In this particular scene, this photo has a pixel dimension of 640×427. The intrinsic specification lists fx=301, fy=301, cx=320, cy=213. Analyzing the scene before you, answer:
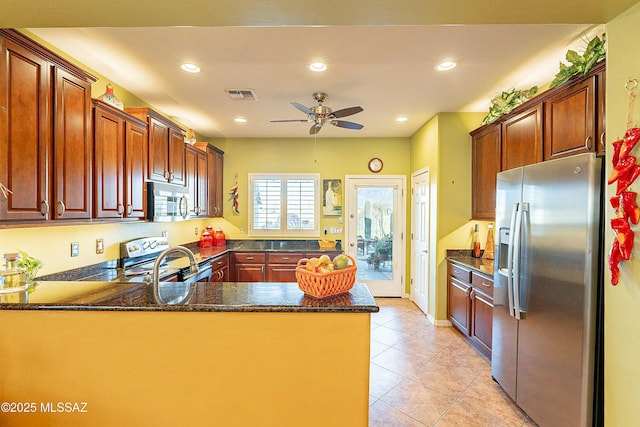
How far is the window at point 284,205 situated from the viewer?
5.13 meters

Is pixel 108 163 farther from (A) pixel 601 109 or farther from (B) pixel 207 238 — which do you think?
(A) pixel 601 109

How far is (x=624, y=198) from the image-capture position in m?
1.43

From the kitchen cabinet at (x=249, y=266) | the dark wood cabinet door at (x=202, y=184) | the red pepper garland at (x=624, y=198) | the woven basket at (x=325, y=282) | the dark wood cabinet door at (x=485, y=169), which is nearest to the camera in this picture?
the red pepper garland at (x=624, y=198)

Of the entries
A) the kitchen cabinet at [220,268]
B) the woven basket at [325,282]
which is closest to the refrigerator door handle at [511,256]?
the woven basket at [325,282]

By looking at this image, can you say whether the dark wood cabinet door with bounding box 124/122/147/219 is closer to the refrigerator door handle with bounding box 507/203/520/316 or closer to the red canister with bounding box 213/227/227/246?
the red canister with bounding box 213/227/227/246

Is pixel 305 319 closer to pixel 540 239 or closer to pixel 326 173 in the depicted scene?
pixel 540 239

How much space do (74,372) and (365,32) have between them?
260cm

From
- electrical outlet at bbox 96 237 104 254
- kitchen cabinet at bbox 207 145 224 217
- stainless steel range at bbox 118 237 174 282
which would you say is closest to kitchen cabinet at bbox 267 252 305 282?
kitchen cabinet at bbox 207 145 224 217

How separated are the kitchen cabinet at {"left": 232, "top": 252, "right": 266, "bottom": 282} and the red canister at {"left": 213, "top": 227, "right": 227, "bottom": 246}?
528mm

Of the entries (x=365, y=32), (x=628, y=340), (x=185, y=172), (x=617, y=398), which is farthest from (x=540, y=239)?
(x=185, y=172)

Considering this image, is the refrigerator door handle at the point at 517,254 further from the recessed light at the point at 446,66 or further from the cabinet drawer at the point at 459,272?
the recessed light at the point at 446,66

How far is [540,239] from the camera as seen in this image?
2.03m

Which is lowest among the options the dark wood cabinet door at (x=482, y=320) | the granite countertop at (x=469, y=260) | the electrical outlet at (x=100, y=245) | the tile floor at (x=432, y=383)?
the tile floor at (x=432, y=383)

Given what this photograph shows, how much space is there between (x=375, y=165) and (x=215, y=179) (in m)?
2.65
